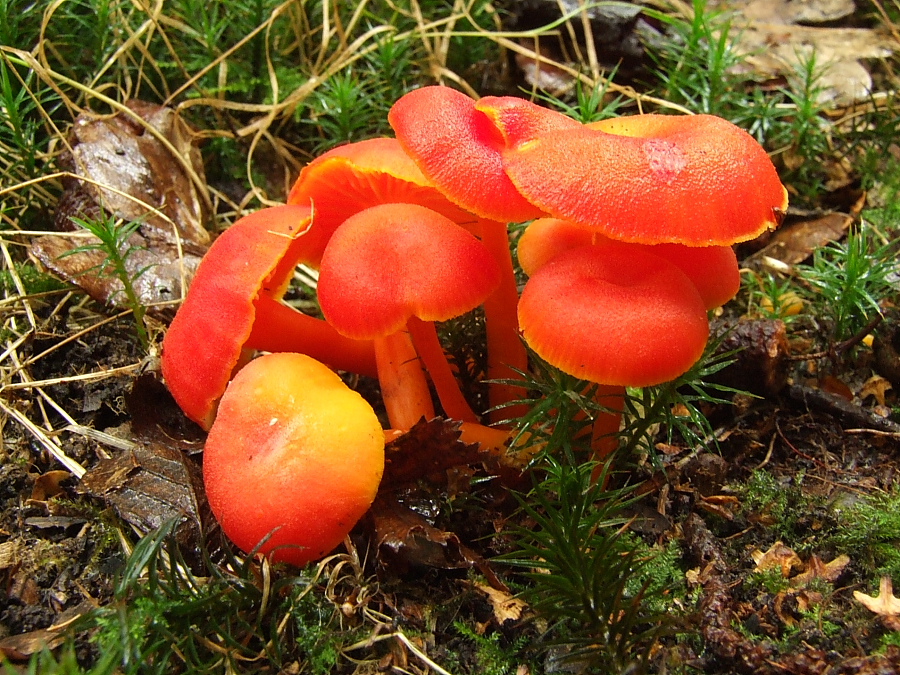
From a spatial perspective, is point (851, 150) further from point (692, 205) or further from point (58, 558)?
point (58, 558)

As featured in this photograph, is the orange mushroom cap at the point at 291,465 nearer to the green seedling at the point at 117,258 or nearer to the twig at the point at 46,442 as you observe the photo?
the twig at the point at 46,442

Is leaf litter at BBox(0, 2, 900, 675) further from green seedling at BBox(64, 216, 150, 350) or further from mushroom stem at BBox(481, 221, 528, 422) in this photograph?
mushroom stem at BBox(481, 221, 528, 422)

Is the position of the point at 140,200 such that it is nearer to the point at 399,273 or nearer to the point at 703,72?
the point at 399,273

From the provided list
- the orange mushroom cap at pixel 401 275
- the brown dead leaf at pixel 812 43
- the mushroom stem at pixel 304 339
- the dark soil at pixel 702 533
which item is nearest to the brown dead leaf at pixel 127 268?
the dark soil at pixel 702 533

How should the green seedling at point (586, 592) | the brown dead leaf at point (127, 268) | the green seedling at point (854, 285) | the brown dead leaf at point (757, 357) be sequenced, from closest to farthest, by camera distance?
the green seedling at point (586, 592)
the brown dead leaf at point (757, 357)
the green seedling at point (854, 285)
the brown dead leaf at point (127, 268)

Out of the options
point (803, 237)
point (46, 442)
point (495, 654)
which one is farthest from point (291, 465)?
point (803, 237)

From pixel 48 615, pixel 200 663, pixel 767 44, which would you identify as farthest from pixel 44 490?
pixel 767 44
